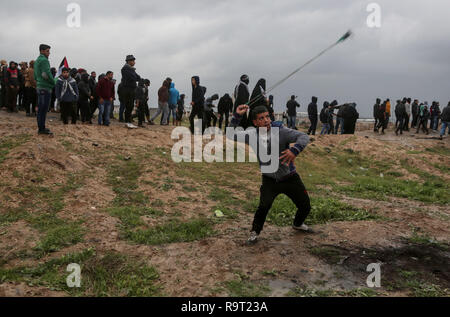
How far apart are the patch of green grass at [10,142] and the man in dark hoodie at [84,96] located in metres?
3.32

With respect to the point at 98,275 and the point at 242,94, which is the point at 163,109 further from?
the point at 98,275

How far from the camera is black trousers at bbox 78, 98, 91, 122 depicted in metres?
12.6

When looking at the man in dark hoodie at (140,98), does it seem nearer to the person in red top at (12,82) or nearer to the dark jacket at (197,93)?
the dark jacket at (197,93)

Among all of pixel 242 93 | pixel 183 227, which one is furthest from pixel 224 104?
pixel 183 227

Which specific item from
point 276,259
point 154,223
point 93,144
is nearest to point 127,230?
point 154,223

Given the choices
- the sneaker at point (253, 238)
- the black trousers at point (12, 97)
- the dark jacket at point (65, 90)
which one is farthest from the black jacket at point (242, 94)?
the black trousers at point (12, 97)

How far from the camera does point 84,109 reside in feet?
42.2

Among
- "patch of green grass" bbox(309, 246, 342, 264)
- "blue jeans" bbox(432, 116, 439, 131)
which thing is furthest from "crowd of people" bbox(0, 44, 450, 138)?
"blue jeans" bbox(432, 116, 439, 131)

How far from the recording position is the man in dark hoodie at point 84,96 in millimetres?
12246

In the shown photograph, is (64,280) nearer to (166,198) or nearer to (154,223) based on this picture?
(154,223)

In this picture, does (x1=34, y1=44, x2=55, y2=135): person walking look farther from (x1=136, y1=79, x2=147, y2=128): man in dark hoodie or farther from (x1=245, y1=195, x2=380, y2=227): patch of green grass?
(x1=245, y1=195, x2=380, y2=227): patch of green grass

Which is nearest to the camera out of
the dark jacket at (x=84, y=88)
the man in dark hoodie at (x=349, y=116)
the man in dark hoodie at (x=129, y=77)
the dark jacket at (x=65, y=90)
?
the dark jacket at (x=65, y=90)

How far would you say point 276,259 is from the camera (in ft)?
15.6

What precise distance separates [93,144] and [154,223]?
16.6 ft
